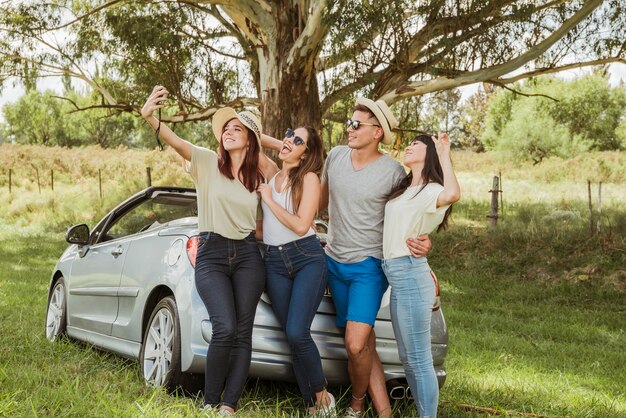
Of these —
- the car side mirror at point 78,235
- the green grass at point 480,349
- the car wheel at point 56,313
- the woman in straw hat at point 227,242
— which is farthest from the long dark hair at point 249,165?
the car wheel at point 56,313

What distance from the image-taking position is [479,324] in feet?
33.5

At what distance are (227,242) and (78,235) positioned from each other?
2.44 m

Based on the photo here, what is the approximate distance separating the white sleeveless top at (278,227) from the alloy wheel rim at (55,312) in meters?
2.94

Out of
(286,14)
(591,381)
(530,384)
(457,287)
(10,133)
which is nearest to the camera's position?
(530,384)

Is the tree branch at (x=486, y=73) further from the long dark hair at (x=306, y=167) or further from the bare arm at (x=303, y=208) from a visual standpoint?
the bare arm at (x=303, y=208)

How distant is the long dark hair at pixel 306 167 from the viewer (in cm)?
486

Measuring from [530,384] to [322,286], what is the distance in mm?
2508

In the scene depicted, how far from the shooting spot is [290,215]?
15.6 feet

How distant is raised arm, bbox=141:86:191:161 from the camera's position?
4766mm

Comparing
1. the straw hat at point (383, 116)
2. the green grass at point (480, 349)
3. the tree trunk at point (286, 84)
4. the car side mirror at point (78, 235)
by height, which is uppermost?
the tree trunk at point (286, 84)

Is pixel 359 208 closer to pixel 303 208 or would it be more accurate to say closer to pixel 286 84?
pixel 303 208

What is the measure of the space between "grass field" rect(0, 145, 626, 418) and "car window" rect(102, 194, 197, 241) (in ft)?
3.39

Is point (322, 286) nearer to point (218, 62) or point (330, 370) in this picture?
point (330, 370)

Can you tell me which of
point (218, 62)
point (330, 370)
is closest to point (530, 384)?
point (330, 370)
